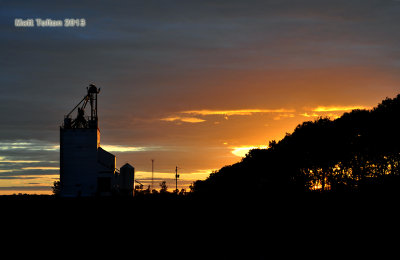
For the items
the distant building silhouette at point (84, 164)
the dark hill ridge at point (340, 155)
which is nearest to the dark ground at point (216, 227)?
the dark hill ridge at point (340, 155)

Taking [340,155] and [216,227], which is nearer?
[216,227]

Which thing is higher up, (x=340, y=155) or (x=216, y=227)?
(x=340, y=155)

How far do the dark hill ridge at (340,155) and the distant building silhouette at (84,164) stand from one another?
1690cm

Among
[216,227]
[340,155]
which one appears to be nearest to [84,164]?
[340,155]

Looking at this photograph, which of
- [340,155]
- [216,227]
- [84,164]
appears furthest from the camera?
[84,164]

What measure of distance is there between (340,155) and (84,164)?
34.3 meters

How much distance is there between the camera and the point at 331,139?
233 ft

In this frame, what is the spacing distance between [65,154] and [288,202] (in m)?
41.5

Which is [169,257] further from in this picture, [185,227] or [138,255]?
[185,227]

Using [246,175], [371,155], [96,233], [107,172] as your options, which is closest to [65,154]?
[107,172]

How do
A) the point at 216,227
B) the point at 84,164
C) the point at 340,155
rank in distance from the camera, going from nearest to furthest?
1. the point at 216,227
2. the point at 340,155
3. the point at 84,164

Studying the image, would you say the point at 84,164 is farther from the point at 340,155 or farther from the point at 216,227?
the point at 216,227

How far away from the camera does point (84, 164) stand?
7944 centimetres

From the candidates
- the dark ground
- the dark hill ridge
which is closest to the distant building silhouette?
the dark hill ridge
